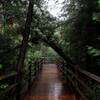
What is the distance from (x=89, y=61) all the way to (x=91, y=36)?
801 mm

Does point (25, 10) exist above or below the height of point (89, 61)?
above

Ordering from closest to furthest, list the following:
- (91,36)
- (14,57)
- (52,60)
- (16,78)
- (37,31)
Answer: (16,78) < (91,36) < (14,57) < (37,31) < (52,60)

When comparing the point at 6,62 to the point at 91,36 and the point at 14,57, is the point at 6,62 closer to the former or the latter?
the point at 14,57

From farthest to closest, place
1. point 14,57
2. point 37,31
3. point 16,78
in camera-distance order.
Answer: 1. point 37,31
2. point 14,57
3. point 16,78

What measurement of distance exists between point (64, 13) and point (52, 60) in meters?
22.5

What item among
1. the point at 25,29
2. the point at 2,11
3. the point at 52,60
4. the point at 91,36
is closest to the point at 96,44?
the point at 91,36

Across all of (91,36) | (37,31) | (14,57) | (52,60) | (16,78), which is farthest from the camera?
(52,60)

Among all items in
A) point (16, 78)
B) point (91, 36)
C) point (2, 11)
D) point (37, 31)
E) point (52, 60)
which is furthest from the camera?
point (52, 60)

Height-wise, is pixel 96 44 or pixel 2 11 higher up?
pixel 2 11

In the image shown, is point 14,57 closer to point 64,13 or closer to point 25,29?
point 25,29

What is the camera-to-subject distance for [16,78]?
20.3 feet

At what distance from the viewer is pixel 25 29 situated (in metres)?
7.38

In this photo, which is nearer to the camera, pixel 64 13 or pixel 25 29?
pixel 25 29

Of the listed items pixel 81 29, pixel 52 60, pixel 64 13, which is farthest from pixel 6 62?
pixel 52 60
